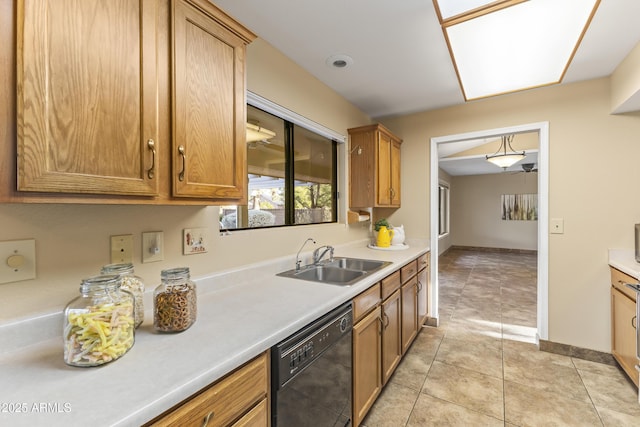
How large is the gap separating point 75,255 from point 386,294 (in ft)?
5.40

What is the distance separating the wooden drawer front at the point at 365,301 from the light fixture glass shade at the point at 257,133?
1.18 meters

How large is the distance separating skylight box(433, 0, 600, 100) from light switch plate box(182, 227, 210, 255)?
168cm

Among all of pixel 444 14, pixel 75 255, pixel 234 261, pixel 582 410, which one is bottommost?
pixel 582 410

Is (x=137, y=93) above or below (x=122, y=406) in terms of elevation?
above

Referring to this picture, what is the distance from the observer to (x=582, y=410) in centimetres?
178

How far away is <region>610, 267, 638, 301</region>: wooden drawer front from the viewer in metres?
1.92

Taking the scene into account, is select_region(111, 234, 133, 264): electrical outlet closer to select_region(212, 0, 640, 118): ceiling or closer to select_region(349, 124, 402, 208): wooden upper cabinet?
select_region(212, 0, 640, 118): ceiling

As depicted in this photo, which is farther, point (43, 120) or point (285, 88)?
point (285, 88)

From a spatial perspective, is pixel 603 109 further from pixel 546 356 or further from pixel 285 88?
pixel 285 88

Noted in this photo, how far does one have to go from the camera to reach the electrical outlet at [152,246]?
1.21m

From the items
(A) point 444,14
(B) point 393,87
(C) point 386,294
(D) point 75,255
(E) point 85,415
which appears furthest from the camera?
(B) point 393,87

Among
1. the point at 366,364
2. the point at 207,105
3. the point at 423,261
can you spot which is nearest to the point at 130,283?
the point at 207,105

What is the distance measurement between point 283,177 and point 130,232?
115cm

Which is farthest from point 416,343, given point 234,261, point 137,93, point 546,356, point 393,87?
point 137,93
